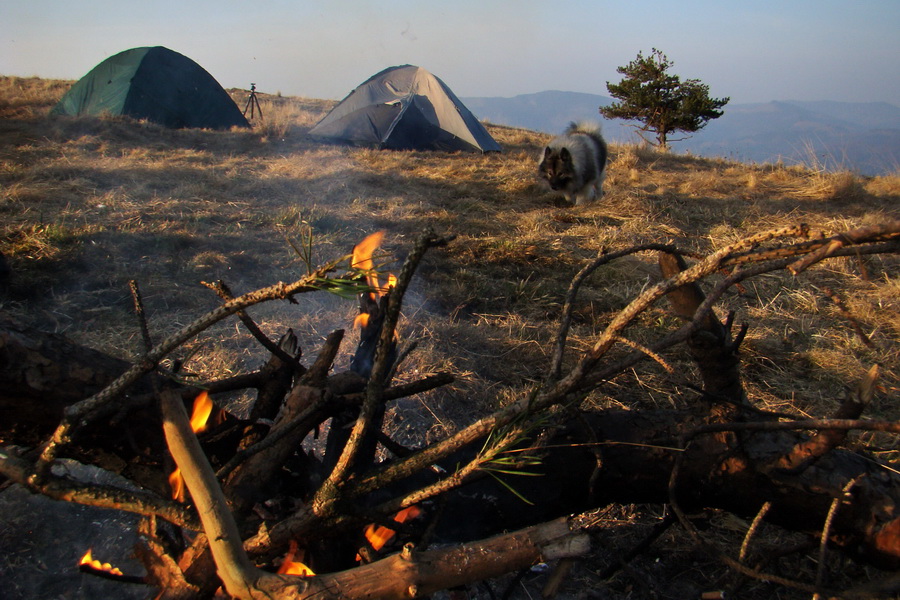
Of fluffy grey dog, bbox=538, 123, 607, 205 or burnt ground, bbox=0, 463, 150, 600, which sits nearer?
burnt ground, bbox=0, 463, 150, 600

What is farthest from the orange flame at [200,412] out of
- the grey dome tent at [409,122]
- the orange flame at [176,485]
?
the grey dome tent at [409,122]

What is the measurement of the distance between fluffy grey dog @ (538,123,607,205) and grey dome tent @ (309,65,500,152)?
3.31 meters

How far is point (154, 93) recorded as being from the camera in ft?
36.4

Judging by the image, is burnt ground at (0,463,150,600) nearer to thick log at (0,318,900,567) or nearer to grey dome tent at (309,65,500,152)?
thick log at (0,318,900,567)

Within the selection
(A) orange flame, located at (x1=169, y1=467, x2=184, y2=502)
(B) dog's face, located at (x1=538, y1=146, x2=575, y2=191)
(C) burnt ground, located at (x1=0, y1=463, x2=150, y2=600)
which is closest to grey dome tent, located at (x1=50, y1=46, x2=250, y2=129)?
(B) dog's face, located at (x1=538, y1=146, x2=575, y2=191)

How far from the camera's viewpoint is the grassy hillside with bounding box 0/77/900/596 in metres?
2.99

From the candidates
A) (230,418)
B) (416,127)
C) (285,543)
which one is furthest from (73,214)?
(416,127)

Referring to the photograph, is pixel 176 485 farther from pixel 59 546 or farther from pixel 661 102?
pixel 661 102

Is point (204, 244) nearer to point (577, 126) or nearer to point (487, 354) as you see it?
point (487, 354)

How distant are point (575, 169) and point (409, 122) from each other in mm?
4714

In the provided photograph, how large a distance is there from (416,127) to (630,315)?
35.2 ft

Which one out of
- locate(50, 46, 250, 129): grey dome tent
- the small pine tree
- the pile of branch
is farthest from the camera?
the small pine tree

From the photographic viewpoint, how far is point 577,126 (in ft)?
32.7

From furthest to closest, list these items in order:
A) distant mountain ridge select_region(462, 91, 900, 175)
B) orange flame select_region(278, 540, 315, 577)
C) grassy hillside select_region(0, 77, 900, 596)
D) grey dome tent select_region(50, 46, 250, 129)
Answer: distant mountain ridge select_region(462, 91, 900, 175), grey dome tent select_region(50, 46, 250, 129), grassy hillside select_region(0, 77, 900, 596), orange flame select_region(278, 540, 315, 577)
